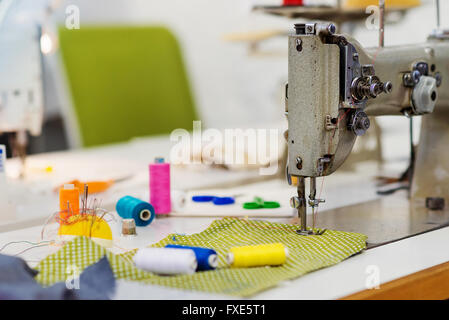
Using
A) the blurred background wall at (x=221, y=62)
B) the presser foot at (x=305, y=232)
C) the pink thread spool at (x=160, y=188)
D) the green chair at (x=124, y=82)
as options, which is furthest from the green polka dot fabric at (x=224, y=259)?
the blurred background wall at (x=221, y=62)

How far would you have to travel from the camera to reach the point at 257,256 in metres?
1.33

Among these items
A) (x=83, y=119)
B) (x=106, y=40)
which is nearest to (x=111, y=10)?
(x=106, y=40)

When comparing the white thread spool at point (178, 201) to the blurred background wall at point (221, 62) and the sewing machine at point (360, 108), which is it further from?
the blurred background wall at point (221, 62)

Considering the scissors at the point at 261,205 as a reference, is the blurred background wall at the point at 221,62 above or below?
above

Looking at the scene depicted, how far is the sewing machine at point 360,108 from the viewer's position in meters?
1.46

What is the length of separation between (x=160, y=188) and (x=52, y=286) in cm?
64

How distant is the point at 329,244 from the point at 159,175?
1.71 feet

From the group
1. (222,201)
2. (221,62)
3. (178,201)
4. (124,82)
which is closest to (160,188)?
(178,201)

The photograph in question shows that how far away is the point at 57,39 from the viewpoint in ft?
13.3

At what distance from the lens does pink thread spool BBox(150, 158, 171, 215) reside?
70.9 inches

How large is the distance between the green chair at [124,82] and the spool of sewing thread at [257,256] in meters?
2.81

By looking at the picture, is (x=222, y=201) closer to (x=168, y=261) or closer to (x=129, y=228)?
(x=129, y=228)

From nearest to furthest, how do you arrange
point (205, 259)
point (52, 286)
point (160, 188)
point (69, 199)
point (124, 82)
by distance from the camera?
1. point (52, 286)
2. point (205, 259)
3. point (69, 199)
4. point (160, 188)
5. point (124, 82)
